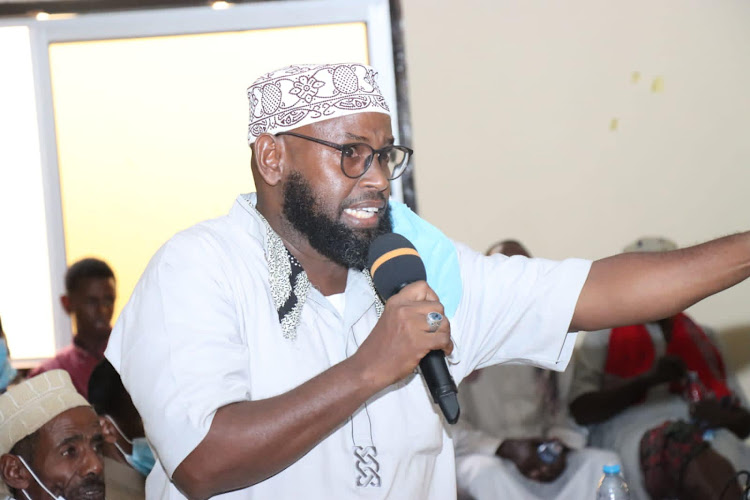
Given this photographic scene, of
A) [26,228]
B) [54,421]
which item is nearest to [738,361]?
[54,421]

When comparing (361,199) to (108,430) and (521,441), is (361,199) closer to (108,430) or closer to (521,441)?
(108,430)

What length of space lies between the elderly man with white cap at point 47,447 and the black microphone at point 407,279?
5.33 ft

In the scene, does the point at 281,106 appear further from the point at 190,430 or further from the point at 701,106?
the point at 701,106

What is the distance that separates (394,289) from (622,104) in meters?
3.75

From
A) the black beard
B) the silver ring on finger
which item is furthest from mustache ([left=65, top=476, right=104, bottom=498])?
the silver ring on finger

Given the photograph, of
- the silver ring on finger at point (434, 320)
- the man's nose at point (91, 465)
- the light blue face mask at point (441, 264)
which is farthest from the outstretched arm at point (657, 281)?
the man's nose at point (91, 465)

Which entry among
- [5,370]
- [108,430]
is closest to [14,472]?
[108,430]

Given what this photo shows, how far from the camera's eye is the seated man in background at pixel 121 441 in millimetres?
3279

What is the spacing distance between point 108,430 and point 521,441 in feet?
6.85

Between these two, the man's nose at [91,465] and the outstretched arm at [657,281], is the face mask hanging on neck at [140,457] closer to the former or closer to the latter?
the man's nose at [91,465]

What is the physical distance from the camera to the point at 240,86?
4973 mm

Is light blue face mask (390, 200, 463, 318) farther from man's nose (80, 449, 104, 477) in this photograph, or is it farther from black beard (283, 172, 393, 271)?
man's nose (80, 449, 104, 477)

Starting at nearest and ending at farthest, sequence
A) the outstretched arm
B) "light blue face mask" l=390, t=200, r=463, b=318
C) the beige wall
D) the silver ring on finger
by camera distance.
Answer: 1. the silver ring on finger
2. the outstretched arm
3. "light blue face mask" l=390, t=200, r=463, b=318
4. the beige wall

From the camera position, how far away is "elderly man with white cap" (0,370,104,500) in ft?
9.29
